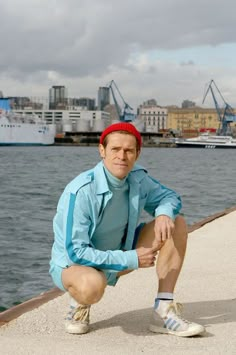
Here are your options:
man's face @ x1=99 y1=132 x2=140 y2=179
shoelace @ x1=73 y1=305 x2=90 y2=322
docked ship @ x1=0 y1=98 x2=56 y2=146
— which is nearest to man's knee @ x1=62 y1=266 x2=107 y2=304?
shoelace @ x1=73 y1=305 x2=90 y2=322

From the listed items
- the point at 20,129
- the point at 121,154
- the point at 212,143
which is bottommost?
the point at 212,143

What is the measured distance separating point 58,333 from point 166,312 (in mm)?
393

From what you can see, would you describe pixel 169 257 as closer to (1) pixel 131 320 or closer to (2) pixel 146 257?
(2) pixel 146 257

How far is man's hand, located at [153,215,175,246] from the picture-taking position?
7.61 ft

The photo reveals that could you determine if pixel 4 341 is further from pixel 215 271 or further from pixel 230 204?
pixel 230 204

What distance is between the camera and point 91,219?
7.44 feet

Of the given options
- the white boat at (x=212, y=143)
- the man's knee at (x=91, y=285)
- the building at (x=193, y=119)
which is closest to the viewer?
the man's knee at (x=91, y=285)

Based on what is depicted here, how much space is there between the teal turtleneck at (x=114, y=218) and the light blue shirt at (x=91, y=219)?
1cm

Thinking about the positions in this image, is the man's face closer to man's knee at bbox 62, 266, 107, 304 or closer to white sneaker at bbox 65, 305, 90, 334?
man's knee at bbox 62, 266, 107, 304

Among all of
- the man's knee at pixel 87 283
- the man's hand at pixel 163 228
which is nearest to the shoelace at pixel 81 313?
the man's knee at pixel 87 283

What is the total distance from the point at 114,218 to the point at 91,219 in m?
0.10

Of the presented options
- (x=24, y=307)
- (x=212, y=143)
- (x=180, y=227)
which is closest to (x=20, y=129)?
(x=212, y=143)

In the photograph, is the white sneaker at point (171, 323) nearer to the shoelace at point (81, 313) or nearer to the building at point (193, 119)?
the shoelace at point (81, 313)

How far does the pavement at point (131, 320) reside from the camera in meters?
2.21
